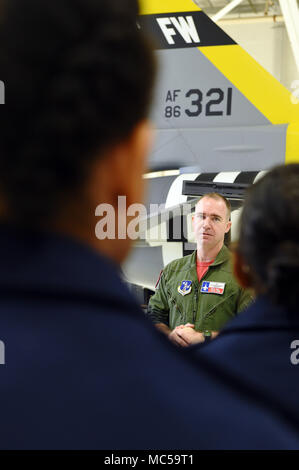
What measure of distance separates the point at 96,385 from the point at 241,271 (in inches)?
12.7

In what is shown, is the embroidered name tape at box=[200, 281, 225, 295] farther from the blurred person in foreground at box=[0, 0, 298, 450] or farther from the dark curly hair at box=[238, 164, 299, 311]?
the blurred person in foreground at box=[0, 0, 298, 450]

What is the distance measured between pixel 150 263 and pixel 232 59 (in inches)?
52.9

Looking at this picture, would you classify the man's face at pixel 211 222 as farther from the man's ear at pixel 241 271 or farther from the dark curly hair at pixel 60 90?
the dark curly hair at pixel 60 90

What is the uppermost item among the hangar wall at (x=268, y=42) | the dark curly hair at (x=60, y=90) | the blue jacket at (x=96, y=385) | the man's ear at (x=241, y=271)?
the hangar wall at (x=268, y=42)

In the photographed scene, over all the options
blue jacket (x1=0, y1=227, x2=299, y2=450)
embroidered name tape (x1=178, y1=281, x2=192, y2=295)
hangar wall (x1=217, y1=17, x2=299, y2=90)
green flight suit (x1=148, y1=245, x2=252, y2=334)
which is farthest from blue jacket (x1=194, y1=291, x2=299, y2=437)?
hangar wall (x1=217, y1=17, x2=299, y2=90)

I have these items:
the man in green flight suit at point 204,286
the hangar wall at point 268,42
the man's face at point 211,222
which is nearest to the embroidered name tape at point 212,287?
the man in green flight suit at point 204,286

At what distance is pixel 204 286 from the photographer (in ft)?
6.17

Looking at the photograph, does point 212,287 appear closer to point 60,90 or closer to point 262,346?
point 262,346

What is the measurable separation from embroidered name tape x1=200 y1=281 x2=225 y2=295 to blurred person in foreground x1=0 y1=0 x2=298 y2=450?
1562mm

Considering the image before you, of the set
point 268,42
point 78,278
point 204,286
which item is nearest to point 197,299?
point 204,286

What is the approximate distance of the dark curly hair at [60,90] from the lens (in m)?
0.28

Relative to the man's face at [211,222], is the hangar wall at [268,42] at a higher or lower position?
higher

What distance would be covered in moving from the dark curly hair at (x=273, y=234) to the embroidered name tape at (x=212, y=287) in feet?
4.28

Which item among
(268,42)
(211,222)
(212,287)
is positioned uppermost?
(268,42)
